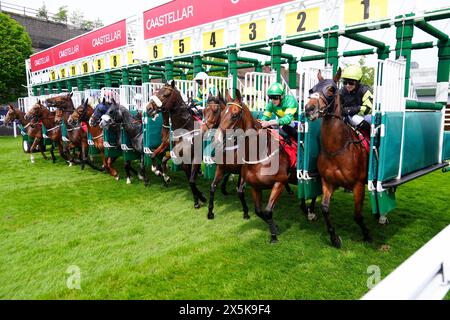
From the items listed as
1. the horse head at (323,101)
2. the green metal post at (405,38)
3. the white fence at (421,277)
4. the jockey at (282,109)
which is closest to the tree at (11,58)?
the jockey at (282,109)

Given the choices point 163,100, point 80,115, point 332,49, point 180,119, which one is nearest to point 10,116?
point 80,115

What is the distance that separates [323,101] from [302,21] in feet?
7.80

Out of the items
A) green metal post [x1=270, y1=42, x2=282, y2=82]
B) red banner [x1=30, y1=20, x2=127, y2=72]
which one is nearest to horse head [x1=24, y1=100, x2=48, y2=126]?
red banner [x1=30, y1=20, x2=127, y2=72]

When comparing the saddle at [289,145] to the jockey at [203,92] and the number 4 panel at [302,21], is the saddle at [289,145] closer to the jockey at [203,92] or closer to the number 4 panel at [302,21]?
the number 4 panel at [302,21]

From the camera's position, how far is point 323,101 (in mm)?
3848

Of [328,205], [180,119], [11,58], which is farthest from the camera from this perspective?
[11,58]

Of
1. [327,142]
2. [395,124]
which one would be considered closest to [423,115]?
[395,124]

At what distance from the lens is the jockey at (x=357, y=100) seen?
14.2 feet

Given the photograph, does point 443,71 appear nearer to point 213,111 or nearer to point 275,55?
point 275,55

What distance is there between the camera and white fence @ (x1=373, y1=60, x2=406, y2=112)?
3.74 m

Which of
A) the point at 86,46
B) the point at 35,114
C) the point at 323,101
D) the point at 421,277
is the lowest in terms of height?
the point at 421,277

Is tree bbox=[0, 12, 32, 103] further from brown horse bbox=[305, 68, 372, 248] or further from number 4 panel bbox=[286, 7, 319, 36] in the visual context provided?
brown horse bbox=[305, 68, 372, 248]

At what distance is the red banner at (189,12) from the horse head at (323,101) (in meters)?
2.64

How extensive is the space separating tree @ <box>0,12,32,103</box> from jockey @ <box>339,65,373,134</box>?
21.4 metres
